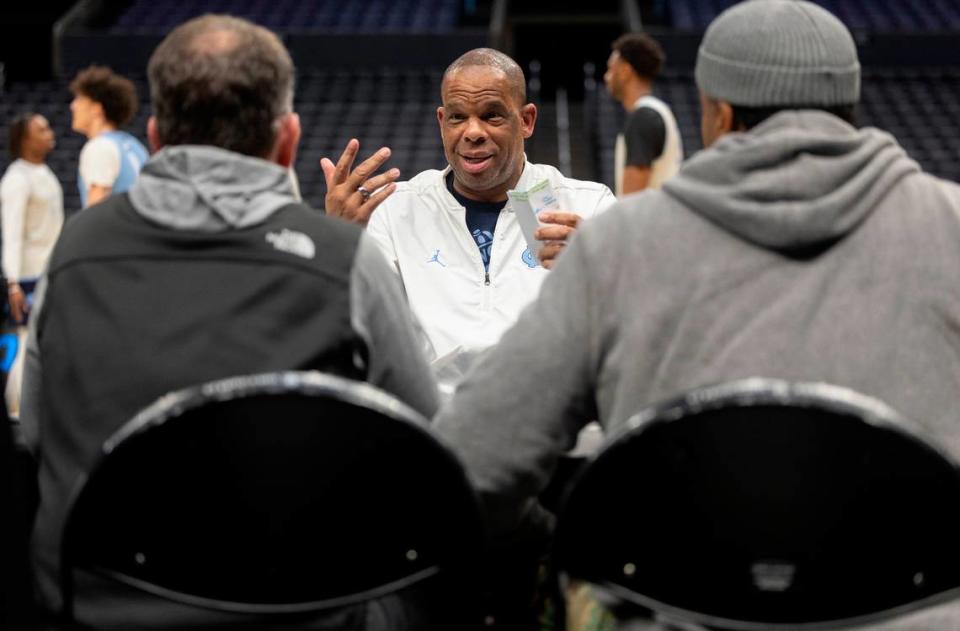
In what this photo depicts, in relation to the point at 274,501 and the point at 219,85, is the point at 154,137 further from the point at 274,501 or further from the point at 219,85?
the point at 274,501

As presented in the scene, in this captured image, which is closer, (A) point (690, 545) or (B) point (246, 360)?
(A) point (690, 545)

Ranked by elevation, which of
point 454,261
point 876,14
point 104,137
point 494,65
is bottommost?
point 876,14

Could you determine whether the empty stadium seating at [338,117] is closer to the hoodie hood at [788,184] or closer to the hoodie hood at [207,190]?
the hoodie hood at [207,190]

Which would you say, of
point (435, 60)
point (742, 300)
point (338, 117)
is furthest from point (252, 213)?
point (435, 60)

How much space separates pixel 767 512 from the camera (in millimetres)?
1384

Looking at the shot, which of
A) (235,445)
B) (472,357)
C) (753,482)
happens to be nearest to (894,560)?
(753,482)

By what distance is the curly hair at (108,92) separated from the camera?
5734mm

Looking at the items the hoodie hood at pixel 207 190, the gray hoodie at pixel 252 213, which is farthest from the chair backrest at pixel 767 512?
the hoodie hood at pixel 207 190

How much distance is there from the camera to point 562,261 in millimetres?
1653

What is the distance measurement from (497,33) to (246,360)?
41.3 ft

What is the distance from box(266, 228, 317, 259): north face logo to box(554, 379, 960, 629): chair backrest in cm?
50

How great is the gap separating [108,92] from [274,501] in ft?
15.6

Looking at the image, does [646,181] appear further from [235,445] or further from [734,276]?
[235,445]

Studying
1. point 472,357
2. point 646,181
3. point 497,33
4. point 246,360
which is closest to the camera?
point 246,360
